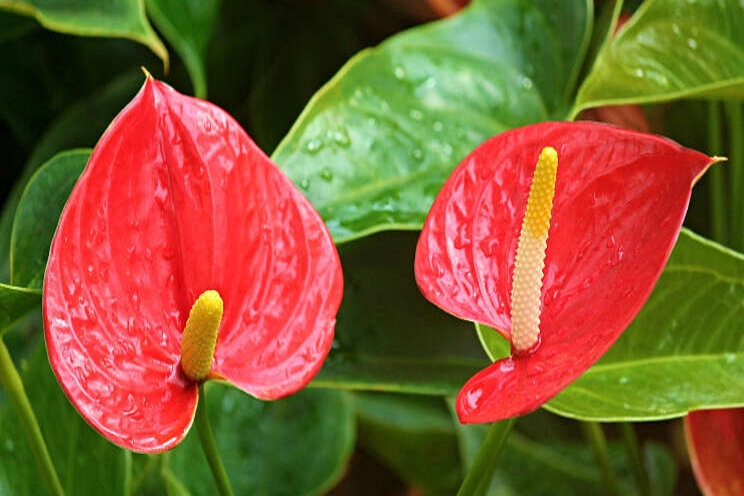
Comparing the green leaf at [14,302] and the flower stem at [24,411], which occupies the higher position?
the green leaf at [14,302]

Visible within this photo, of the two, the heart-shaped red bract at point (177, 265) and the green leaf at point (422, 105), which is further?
the green leaf at point (422, 105)

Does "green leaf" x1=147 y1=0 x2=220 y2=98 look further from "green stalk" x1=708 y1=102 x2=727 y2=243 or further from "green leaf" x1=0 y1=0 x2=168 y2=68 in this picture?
"green stalk" x1=708 y1=102 x2=727 y2=243

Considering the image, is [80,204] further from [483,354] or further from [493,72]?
[483,354]

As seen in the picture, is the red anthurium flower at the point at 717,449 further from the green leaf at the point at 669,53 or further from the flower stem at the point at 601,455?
the green leaf at the point at 669,53

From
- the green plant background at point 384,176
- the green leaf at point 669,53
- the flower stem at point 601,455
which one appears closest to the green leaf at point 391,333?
the green plant background at point 384,176

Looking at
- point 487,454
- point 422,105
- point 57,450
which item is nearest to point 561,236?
point 487,454

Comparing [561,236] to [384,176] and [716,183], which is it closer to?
[384,176]
